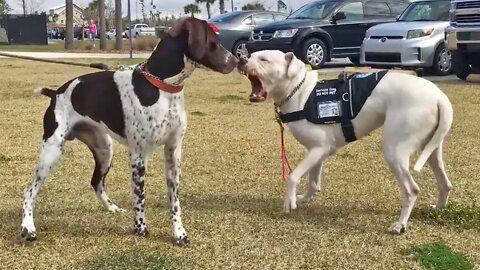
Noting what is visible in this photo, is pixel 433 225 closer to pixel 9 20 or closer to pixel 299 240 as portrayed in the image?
pixel 299 240

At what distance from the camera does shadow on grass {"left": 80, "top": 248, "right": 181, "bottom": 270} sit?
4.00m

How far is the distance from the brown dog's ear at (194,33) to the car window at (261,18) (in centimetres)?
1678

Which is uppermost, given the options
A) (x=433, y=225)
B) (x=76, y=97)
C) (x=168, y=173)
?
(x=76, y=97)

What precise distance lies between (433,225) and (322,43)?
40.8 feet

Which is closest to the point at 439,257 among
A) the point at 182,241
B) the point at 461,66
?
the point at 182,241

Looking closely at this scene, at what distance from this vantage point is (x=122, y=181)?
245 inches

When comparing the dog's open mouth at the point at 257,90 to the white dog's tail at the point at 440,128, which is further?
the dog's open mouth at the point at 257,90

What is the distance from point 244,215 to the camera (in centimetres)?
511

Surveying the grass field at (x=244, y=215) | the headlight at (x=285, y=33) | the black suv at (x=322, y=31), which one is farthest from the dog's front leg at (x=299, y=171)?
the headlight at (x=285, y=33)

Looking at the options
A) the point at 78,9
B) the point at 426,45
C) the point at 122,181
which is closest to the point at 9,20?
the point at 426,45

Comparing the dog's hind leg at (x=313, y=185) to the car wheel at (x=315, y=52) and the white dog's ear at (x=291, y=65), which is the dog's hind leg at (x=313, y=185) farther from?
the car wheel at (x=315, y=52)

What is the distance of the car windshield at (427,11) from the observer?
1555 cm

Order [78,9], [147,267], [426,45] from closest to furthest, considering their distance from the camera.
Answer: [147,267]
[426,45]
[78,9]

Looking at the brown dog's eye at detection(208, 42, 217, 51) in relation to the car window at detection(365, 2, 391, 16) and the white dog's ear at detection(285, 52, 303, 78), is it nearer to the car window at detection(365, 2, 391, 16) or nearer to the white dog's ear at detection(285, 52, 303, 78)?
the white dog's ear at detection(285, 52, 303, 78)
